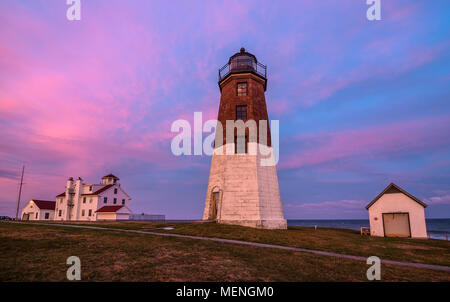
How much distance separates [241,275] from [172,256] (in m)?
3.66

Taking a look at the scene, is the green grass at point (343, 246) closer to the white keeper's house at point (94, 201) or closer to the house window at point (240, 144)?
the house window at point (240, 144)

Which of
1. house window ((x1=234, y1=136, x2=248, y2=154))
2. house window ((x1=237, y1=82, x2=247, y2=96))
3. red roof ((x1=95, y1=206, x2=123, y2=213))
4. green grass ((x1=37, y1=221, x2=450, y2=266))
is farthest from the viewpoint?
red roof ((x1=95, y1=206, x2=123, y2=213))

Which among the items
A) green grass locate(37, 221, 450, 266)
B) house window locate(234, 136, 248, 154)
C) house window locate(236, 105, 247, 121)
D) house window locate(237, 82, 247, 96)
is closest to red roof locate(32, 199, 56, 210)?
green grass locate(37, 221, 450, 266)

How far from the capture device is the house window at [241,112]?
26.0 metres

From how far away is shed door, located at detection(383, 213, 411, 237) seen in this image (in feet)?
89.1

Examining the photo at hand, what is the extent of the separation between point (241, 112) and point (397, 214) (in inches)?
805

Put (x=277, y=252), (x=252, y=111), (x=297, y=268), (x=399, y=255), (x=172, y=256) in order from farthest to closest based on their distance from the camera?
(x=252, y=111)
(x=399, y=255)
(x=277, y=252)
(x=172, y=256)
(x=297, y=268)

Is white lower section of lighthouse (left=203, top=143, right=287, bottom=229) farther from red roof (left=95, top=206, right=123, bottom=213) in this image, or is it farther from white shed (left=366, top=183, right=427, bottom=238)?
red roof (left=95, top=206, right=123, bottom=213)

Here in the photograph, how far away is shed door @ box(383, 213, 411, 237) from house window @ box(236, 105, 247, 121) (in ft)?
63.8

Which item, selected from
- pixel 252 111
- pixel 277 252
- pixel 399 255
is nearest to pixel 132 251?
pixel 277 252

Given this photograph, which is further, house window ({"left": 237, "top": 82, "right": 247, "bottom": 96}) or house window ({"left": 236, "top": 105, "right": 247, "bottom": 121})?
house window ({"left": 237, "top": 82, "right": 247, "bottom": 96})

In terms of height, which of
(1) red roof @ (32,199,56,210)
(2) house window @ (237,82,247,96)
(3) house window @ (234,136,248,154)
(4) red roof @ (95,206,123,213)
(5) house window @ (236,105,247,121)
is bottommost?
(4) red roof @ (95,206,123,213)
